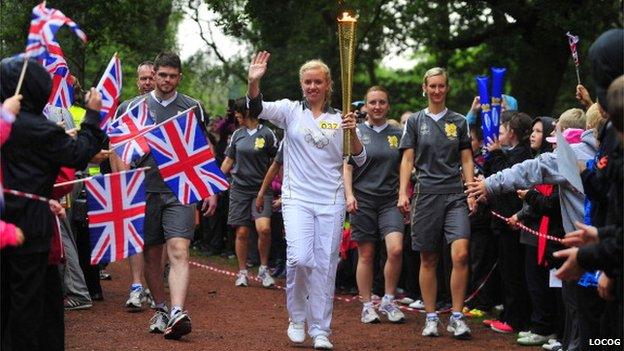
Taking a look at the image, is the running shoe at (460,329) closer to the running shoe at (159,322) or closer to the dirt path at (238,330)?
the dirt path at (238,330)

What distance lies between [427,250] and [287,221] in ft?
5.73

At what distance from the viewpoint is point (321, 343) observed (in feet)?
33.2

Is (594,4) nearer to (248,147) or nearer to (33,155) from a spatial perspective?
(248,147)

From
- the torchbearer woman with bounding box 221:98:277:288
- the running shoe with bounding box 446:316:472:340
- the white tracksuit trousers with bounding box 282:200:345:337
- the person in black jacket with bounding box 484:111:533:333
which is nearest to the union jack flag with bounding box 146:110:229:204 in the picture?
the white tracksuit trousers with bounding box 282:200:345:337

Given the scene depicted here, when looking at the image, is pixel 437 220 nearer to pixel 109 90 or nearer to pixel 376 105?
pixel 376 105

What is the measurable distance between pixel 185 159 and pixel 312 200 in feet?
3.86

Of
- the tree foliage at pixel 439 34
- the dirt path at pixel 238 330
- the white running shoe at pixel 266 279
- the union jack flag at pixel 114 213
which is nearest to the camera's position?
the union jack flag at pixel 114 213

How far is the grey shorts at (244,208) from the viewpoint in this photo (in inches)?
620

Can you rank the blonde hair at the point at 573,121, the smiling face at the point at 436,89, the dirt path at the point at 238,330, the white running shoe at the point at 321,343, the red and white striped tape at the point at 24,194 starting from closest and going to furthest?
the red and white striped tape at the point at 24,194 < the blonde hair at the point at 573,121 < the white running shoe at the point at 321,343 < the dirt path at the point at 238,330 < the smiling face at the point at 436,89

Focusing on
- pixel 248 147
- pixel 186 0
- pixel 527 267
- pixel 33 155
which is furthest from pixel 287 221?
pixel 186 0

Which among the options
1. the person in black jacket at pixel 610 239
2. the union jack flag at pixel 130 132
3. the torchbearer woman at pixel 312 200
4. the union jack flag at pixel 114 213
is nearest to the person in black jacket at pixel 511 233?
the torchbearer woman at pixel 312 200

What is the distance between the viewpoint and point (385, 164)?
12781mm

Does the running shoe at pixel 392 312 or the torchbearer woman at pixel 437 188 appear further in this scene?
the running shoe at pixel 392 312

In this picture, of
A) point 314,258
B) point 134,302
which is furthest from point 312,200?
point 134,302
